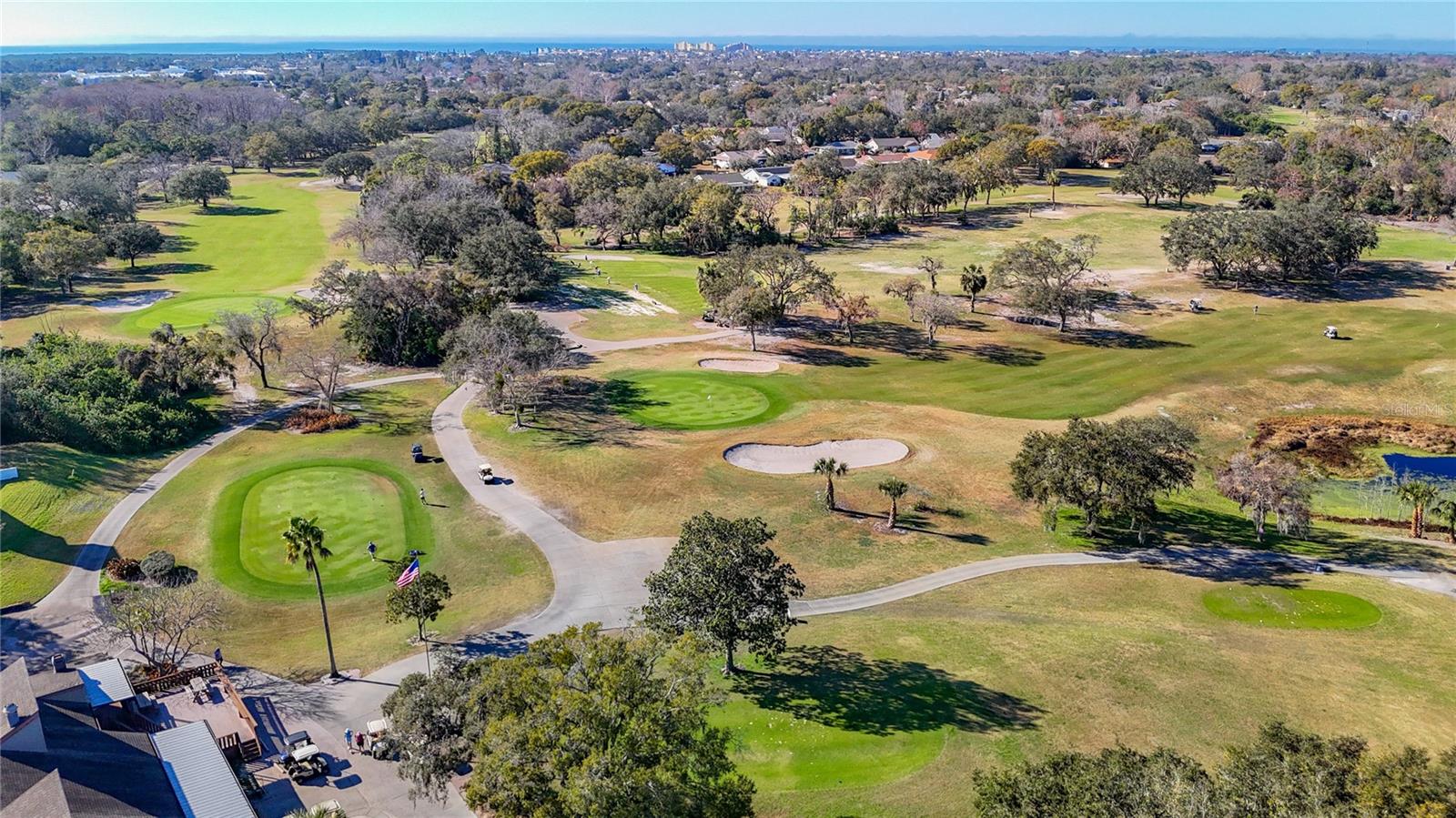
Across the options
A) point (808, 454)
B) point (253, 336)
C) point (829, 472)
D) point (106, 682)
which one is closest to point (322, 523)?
point (106, 682)

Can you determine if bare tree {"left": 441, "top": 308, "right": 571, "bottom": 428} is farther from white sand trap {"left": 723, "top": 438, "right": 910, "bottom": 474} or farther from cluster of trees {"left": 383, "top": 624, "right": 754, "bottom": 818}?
cluster of trees {"left": 383, "top": 624, "right": 754, "bottom": 818}

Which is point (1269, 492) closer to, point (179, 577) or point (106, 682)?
point (106, 682)

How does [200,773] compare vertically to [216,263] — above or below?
below

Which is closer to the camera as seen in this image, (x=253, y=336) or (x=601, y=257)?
(x=253, y=336)

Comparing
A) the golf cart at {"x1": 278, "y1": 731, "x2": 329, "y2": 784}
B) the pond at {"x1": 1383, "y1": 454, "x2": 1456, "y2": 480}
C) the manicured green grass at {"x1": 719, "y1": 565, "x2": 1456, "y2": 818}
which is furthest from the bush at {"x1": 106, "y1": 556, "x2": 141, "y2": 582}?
the pond at {"x1": 1383, "y1": 454, "x2": 1456, "y2": 480}

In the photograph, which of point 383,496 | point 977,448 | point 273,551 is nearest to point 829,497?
point 977,448

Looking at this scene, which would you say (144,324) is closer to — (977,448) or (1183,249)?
(977,448)
